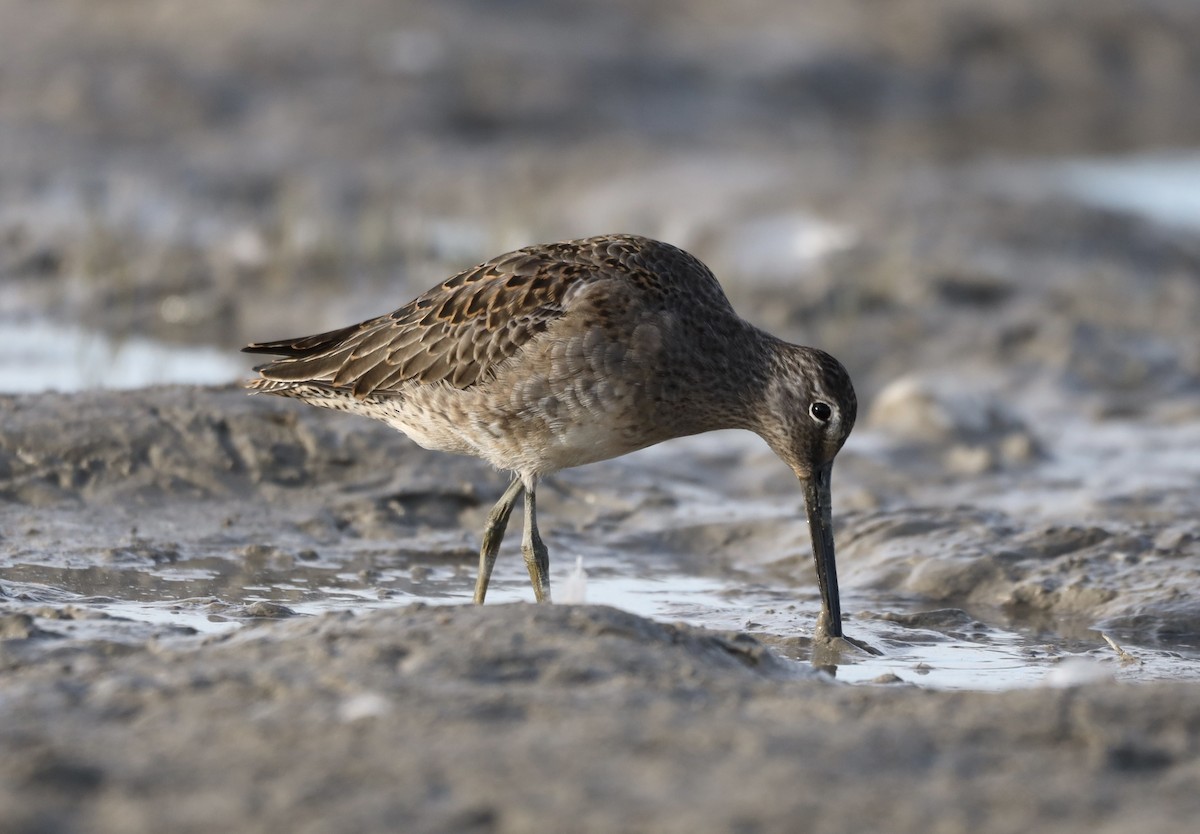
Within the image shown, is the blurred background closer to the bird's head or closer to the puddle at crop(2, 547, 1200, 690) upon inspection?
the puddle at crop(2, 547, 1200, 690)

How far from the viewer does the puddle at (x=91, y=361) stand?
27.6 feet

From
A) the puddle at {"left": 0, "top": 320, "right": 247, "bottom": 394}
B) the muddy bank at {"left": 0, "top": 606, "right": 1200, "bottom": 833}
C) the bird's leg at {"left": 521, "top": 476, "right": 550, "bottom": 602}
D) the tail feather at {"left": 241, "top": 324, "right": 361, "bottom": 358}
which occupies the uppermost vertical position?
the puddle at {"left": 0, "top": 320, "right": 247, "bottom": 394}

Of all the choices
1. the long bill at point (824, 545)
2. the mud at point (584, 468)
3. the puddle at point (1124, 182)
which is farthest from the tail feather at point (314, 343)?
the puddle at point (1124, 182)

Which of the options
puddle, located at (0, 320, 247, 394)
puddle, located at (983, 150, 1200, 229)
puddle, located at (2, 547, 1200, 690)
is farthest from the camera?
puddle, located at (983, 150, 1200, 229)

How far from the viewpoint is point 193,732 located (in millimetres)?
3471

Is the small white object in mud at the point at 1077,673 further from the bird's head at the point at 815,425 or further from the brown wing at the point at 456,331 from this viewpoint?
the brown wing at the point at 456,331

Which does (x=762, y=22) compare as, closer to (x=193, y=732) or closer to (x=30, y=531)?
(x=30, y=531)

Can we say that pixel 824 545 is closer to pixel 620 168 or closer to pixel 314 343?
pixel 314 343

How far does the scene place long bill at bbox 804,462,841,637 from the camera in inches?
219

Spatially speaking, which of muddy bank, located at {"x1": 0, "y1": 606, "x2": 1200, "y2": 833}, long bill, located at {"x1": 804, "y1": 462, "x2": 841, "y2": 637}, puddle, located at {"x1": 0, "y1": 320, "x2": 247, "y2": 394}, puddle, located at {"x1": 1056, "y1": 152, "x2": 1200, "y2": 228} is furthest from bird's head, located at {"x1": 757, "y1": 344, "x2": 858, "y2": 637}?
puddle, located at {"x1": 1056, "y1": 152, "x2": 1200, "y2": 228}

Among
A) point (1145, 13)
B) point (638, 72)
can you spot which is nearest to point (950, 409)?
point (638, 72)

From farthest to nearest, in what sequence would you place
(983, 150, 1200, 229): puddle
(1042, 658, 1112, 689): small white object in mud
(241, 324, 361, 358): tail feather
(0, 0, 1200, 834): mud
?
(983, 150, 1200, 229): puddle
(241, 324, 361, 358): tail feather
(1042, 658, 1112, 689): small white object in mud
(0, 0, 1200, 834): mud

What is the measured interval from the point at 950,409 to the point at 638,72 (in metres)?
9.10

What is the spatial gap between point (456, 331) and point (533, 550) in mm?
794
